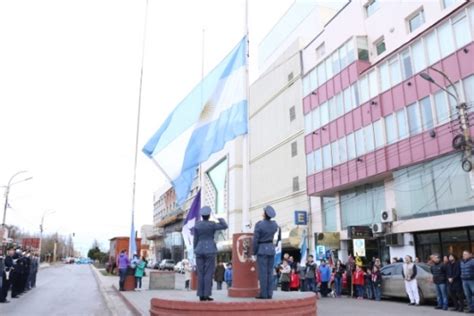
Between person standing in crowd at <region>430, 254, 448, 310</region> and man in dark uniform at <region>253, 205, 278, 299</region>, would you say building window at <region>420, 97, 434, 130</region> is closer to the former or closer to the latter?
person standing in crowd at <region>430, 254, 448, 310</region>

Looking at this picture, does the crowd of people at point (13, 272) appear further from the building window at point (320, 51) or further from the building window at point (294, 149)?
the building window at point (320, 51)

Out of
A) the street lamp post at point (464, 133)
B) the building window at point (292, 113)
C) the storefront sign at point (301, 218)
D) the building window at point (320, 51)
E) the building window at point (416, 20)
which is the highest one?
the building window at point (320, 51)

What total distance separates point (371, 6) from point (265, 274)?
24.1m

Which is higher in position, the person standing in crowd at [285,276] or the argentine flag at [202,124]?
the argentine flag at [202,124]

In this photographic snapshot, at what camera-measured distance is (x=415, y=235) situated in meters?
23.1

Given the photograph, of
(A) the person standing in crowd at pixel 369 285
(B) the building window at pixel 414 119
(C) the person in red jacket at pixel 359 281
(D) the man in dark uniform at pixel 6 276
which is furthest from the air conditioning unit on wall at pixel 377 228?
(D) the man in dark uniform at pixel 6 276

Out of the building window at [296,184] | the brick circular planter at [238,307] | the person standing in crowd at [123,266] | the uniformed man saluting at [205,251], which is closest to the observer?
the brick circular planter at [238,307]

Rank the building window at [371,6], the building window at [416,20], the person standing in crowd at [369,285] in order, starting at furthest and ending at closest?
1. the building window at [371,6]
2. the building window at [416,20]
3. the person standing in crowd at [369,285]

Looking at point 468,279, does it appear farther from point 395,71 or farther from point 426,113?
point 395,71

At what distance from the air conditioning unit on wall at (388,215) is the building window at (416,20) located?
9.96m

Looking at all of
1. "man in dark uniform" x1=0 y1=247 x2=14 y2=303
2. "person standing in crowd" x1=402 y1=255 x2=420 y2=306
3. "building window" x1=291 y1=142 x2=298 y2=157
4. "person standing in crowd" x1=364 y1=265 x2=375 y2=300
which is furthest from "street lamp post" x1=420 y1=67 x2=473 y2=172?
"man in dark uniform" x1=0 y1=247 x2=14 y2=303

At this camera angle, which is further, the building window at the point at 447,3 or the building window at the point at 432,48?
the building window at the point at 447,3

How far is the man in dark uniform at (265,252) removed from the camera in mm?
8938

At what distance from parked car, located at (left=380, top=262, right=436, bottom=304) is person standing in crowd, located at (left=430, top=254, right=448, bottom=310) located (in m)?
1.07
